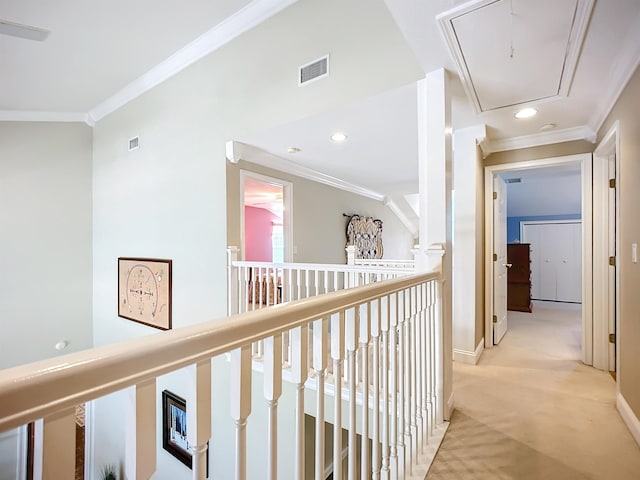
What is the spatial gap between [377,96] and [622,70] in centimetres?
146

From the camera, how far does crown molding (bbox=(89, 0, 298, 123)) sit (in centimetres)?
285

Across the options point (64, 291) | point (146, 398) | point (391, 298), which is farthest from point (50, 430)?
point (64, 291)

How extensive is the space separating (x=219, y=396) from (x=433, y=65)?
341 cm

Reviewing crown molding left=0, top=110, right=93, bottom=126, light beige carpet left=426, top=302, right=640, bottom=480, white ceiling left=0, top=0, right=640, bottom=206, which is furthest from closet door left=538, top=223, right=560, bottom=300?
crown molding left=0, top=110, right=93, bottom=126

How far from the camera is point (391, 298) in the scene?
131 cm

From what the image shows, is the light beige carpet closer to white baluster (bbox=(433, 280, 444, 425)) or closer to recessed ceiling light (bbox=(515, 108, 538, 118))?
white baluster (bbox=(433, 280, 444, 425))

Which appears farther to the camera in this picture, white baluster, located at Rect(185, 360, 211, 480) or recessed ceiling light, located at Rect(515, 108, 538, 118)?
recessed ceiling light, located at Rect(515, 108, 538, 118)

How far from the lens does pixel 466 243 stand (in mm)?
3018

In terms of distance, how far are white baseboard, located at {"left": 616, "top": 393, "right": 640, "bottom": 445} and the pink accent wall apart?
6.61 metres

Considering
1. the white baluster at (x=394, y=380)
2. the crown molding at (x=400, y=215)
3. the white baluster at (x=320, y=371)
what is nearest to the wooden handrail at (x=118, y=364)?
the white baluster at (x=320, y=371)

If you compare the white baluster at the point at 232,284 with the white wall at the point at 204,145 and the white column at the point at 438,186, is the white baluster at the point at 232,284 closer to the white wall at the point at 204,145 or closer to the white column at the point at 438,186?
the white wall at the point at 204,145

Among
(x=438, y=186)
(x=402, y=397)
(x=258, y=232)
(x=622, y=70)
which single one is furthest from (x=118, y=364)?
(x=258, y=232)

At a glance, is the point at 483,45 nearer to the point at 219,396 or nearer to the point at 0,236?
the point at 219,396

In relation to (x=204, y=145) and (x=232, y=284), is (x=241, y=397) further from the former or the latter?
(x=204, y=145)
